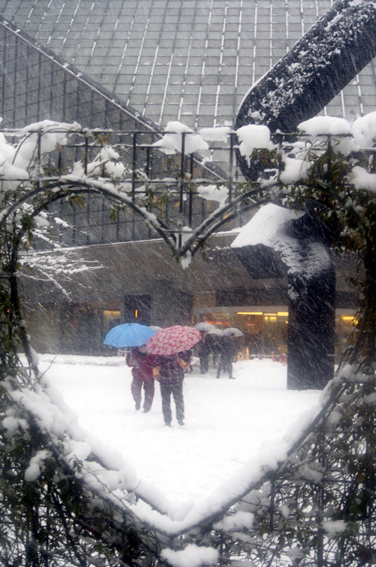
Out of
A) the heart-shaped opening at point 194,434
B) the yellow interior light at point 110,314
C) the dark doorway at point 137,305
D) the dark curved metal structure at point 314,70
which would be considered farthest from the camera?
the yellow interior light at point 110,314

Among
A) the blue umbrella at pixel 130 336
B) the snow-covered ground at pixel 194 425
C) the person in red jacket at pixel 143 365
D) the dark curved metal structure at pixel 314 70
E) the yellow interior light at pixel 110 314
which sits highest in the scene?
the dark curved metal structure at pixel 314 70

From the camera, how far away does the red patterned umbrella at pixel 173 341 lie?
31.0 ft

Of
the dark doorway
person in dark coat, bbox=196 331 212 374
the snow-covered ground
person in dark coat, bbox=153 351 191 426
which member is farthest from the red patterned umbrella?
the dark doorway

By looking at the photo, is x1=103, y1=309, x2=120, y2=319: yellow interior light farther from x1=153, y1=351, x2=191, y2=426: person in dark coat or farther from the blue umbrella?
x1=153, y1=351, x2=191, y2=426: person in dark coat

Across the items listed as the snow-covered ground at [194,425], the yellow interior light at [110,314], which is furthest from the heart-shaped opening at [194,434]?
the yellow interior light at [110,314]

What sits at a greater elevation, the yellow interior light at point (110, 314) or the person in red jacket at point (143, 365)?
the person in red jacket at point (143, 365)

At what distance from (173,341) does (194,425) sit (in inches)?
63.1

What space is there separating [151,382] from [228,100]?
2896 cm

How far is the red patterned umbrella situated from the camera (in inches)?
372

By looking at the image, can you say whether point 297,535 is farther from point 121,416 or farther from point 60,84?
point 60,84

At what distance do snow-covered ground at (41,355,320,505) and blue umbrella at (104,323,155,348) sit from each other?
130 centimetres

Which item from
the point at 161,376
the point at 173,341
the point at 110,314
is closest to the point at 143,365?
the point at 161,376

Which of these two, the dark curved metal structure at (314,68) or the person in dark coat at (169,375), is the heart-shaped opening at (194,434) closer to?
the person in dark coat at (169,375)

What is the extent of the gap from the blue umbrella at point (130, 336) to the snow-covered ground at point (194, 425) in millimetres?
1297
